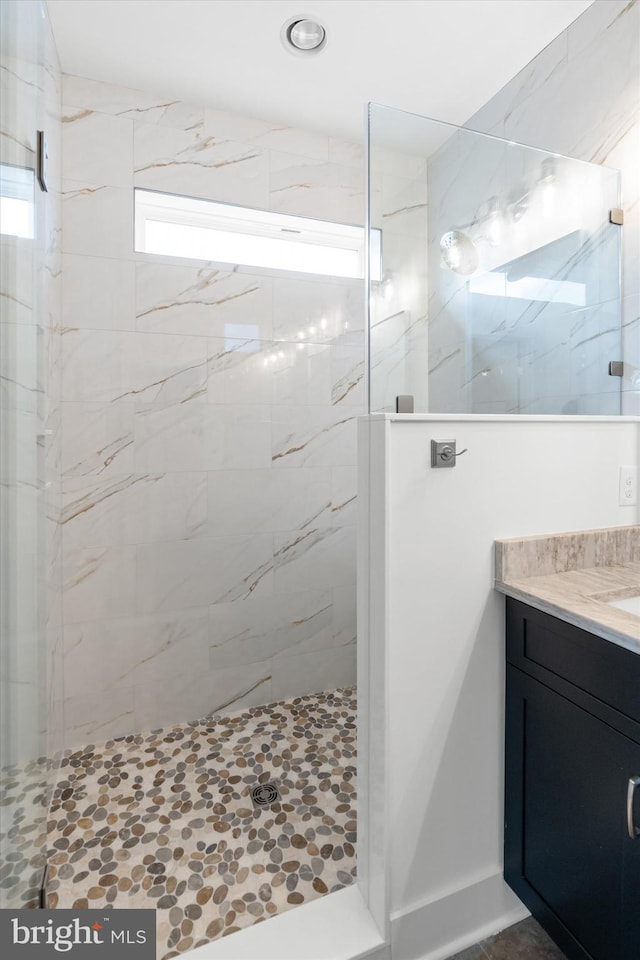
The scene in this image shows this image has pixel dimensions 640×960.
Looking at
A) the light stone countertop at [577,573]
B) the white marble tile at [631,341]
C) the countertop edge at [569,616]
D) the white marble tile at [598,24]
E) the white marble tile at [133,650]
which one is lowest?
the white marble tile at [133,650]

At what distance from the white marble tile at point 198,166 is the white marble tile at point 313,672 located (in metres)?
2.16

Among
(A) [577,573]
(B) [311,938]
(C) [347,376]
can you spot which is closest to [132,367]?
(C) [347,376]

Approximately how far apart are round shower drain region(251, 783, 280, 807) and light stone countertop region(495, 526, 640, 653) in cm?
116

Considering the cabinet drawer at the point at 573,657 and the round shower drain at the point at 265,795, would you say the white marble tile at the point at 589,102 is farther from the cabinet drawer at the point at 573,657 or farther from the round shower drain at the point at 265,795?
the round shower drain at the point at 265,795

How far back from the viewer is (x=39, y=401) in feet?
5.14

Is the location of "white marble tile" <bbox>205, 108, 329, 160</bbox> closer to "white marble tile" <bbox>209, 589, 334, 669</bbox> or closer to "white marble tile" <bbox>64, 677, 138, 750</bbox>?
"white marble tile" <bbox>209, 589, 334, 669</bbox>

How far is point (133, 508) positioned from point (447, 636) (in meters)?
1.48

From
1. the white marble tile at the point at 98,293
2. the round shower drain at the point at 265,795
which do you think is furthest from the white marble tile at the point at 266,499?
the round shower drain at the point at 265,795

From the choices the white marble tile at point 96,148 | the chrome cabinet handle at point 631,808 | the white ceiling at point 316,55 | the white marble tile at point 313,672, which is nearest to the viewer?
the chrome cabinet handle at point 631,808

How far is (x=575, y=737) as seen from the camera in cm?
109

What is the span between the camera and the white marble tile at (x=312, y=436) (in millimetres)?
2412

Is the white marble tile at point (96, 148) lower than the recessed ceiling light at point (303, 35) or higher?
lower

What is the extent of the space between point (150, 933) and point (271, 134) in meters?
2.93

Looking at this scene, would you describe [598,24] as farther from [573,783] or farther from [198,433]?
[573,783]
